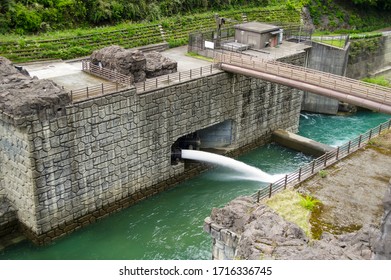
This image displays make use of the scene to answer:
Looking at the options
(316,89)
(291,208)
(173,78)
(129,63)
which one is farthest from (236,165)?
(291,208)

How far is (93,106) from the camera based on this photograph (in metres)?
23.7

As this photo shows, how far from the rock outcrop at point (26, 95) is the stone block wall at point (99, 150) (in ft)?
1.34

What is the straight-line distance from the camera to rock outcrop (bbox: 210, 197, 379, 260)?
40.1ft

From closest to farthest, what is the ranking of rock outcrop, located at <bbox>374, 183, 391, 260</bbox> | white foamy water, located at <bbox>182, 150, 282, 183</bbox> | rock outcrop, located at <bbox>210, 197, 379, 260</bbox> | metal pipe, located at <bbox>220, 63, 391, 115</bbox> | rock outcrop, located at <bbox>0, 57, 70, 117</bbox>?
rock outcrop, located at <bbox>374, 183, 391, 260</bbox>, rock outcrop, located at <bbox>210, 197, 379, 260</bbox>, rock outcrop, located at <bbox>0, 57, 70, 117</bbox>, metal pipe, located at <bbox>220, 63, 391, 115</bbox>, white foamy water, located at <bbox>182, 150, 282, 183</bbox>

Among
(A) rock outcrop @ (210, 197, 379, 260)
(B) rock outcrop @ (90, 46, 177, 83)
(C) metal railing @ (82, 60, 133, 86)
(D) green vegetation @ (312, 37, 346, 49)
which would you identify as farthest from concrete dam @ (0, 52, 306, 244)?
(D) green vegetation @ (312, 37, 346, 49)

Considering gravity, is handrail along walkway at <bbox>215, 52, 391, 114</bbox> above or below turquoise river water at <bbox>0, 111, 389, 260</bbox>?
above

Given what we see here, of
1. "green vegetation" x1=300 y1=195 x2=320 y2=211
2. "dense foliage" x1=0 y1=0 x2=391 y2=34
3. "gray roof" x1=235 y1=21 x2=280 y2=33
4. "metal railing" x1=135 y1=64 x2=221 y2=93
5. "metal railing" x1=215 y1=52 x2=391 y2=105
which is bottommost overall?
"green vegetation" x1=300 y1=195 x2=320 y2=211

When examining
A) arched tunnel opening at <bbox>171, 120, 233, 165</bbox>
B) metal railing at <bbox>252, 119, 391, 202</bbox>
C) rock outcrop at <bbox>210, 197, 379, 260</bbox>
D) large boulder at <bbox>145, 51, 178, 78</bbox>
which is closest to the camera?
rock outcrop at <bbox>210, 197, 379, 260</bbox>

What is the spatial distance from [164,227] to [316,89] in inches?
427

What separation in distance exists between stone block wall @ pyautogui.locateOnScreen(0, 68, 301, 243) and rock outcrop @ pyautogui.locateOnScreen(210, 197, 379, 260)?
982 cm

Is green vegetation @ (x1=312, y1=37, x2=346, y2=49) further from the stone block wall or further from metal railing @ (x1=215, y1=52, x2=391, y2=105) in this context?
the stone block wall

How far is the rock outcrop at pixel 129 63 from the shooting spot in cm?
2673

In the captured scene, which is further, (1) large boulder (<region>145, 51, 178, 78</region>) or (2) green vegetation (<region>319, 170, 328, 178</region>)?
(1) large boulder (<region>145, 51, 178, 78</region>)

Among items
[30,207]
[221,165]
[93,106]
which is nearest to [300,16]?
[221,165]
